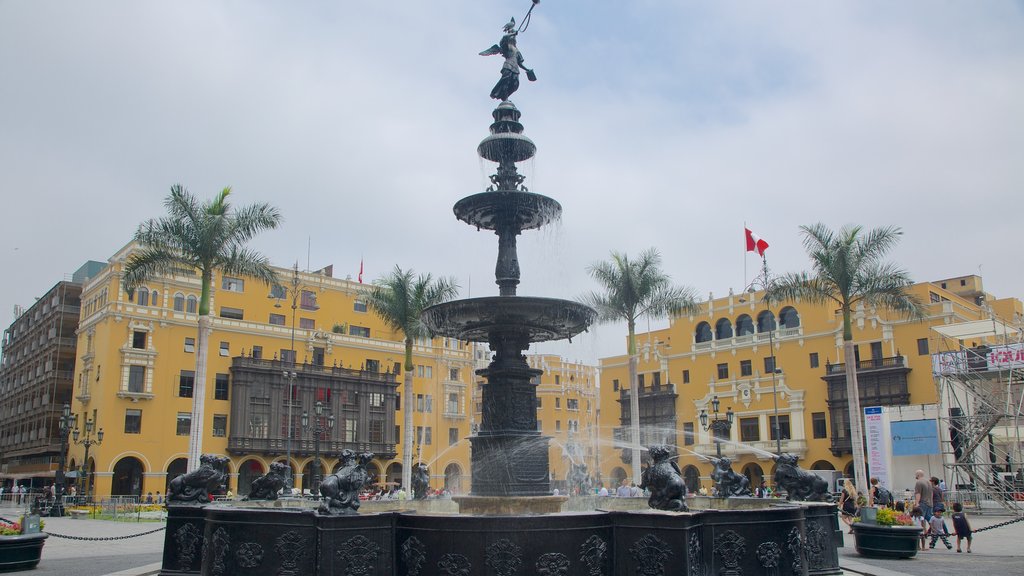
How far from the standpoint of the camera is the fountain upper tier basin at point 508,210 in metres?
12.4

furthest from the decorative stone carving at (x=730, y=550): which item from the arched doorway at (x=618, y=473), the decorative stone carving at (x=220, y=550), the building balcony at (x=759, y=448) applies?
the arched doorway at (x=618, y=473)

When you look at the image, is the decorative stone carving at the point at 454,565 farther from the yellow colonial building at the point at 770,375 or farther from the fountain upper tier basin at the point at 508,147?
the yellow colonial building at the point at 770,375


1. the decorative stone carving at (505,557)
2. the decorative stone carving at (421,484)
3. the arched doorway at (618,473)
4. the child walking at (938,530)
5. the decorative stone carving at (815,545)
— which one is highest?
the decorative stone carving at (421,484)

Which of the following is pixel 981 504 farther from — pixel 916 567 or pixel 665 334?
pixel 665 334

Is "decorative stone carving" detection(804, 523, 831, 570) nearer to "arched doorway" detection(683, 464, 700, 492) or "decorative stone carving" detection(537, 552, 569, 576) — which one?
"decorative stone carving" detection(537, 552, 569, 576)

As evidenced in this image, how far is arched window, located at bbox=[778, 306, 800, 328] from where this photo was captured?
57.4m

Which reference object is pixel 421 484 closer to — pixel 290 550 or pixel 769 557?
pixel 290 550

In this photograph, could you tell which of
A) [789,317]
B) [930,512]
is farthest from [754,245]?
[930,512]

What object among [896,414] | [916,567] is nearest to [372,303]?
[896,414]

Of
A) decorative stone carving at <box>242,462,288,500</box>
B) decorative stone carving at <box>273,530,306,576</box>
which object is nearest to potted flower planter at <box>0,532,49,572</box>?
decorative stone carving at <box>242,462,288,500</box>

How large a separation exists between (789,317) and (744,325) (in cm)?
373

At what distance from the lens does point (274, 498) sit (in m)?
11.7

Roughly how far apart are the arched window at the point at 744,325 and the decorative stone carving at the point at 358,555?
2158 inches

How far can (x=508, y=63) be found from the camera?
44.7ft
